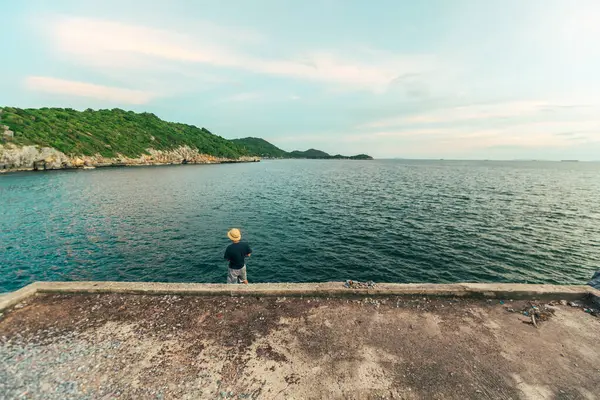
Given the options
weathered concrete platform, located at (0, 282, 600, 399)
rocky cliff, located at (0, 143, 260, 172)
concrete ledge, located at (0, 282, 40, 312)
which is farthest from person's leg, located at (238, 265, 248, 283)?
rocky cliff, located at (0, 143, 260, 172)

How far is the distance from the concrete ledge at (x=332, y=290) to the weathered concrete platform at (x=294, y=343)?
41 millimetres

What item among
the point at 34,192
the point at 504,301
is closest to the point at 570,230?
the point at 504,301

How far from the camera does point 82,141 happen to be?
112 metres

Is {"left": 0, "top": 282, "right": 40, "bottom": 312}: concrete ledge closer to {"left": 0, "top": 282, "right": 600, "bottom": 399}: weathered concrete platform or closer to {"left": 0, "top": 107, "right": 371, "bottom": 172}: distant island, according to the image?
{"left": 0, "top": 282, "right": 600, "bottom": 399}: weathered concrete platform

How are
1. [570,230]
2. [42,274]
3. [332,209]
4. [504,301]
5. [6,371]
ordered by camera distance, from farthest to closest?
[332,209]
[570,230]
[42,274]
[504,301]
[6,371]

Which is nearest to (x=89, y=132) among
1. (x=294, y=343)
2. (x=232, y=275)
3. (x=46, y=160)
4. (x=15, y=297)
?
(x=46, y=160)

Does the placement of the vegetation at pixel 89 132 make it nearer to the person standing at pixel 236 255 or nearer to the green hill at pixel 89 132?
the green hill at pixel 89 132

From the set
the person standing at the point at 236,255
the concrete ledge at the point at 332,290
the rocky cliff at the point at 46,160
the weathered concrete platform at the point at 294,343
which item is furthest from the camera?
the rocky cliff at the point at 46,160

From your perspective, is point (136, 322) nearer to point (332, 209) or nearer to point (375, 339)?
point (375, 339)

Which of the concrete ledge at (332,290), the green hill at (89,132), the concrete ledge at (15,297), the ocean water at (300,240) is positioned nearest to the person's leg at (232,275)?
the concrete ledge at (332,290)

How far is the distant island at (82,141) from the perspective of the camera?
85812mm

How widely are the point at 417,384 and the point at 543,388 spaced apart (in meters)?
2.89

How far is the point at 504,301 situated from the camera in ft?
28.7

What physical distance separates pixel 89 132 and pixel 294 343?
163415mm
